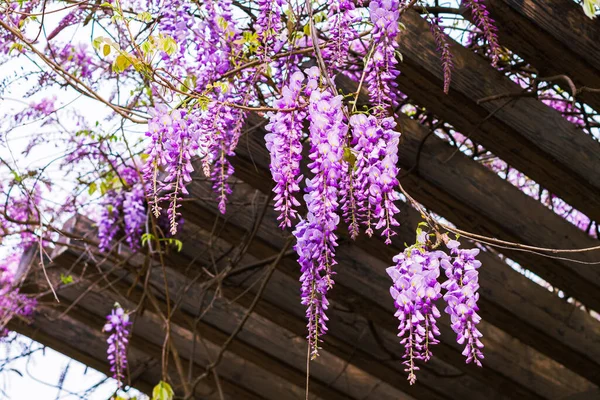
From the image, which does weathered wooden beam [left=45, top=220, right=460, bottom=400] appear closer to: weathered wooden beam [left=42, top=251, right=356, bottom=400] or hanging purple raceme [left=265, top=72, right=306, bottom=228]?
weathered wooden beam [left=42, top=251, right=356, bottom=400]

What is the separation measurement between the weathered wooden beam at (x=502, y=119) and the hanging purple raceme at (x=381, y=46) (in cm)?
59

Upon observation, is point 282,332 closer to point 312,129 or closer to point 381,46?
point 381,46

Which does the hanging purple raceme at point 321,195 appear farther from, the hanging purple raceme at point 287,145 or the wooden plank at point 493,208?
the wooden plank at point 493,208

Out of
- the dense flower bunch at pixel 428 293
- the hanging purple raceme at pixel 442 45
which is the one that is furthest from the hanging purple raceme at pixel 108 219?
the dense flower bunch at pixel 428 293

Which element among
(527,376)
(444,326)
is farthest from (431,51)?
(527,376)

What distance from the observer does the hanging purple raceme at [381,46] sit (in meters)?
1.80

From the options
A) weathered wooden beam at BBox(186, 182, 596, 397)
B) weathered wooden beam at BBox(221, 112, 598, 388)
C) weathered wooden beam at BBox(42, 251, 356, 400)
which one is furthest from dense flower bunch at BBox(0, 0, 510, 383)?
weathered wooden beam at BBox(42, 251, 356, 400)

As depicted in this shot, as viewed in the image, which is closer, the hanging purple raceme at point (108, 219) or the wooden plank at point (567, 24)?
the wooden plank at point (567, 24)

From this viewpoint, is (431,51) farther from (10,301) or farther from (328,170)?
(10,301)

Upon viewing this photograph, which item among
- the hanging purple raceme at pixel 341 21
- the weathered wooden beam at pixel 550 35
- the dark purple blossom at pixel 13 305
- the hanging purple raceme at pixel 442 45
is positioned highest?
the weathered wooden beam at pixel 550 35

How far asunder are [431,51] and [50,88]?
1.45 m

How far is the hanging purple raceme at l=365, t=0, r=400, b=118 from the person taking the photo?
180 centimetres

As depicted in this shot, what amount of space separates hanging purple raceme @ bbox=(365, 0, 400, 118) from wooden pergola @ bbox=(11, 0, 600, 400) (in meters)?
0.57

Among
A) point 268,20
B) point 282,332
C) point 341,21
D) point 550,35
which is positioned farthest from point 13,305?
point 550,35
